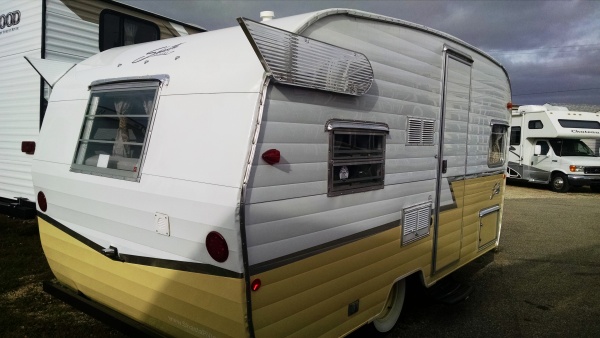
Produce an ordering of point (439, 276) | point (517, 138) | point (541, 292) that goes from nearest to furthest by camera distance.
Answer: point (439, 276)
point (541, 292)
point (517, 138)

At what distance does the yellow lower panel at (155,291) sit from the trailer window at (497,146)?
14.5ft

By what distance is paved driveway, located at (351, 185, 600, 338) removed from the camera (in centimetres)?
445

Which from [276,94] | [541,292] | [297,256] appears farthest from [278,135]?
[541,292]

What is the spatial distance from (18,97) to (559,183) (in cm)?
1702

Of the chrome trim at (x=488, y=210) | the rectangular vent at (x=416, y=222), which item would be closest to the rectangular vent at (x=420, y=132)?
the rectangular vent at (x=416, y=222)

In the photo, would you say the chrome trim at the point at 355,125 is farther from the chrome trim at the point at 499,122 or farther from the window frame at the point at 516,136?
the window frame at the point at 516,136

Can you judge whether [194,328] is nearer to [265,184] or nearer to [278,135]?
[265,184]

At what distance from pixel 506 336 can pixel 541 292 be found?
1.63m

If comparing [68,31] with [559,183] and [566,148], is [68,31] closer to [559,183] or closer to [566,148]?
[559,183]

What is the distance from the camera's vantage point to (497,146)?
5.96 metres

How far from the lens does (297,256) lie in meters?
2.74

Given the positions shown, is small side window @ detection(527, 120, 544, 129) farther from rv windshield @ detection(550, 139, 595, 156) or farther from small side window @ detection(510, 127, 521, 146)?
rv windshield @ detection(550, 139, 595, 156)

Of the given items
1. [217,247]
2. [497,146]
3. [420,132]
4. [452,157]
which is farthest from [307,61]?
[497,146]

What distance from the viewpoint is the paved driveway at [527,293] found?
175 inches
